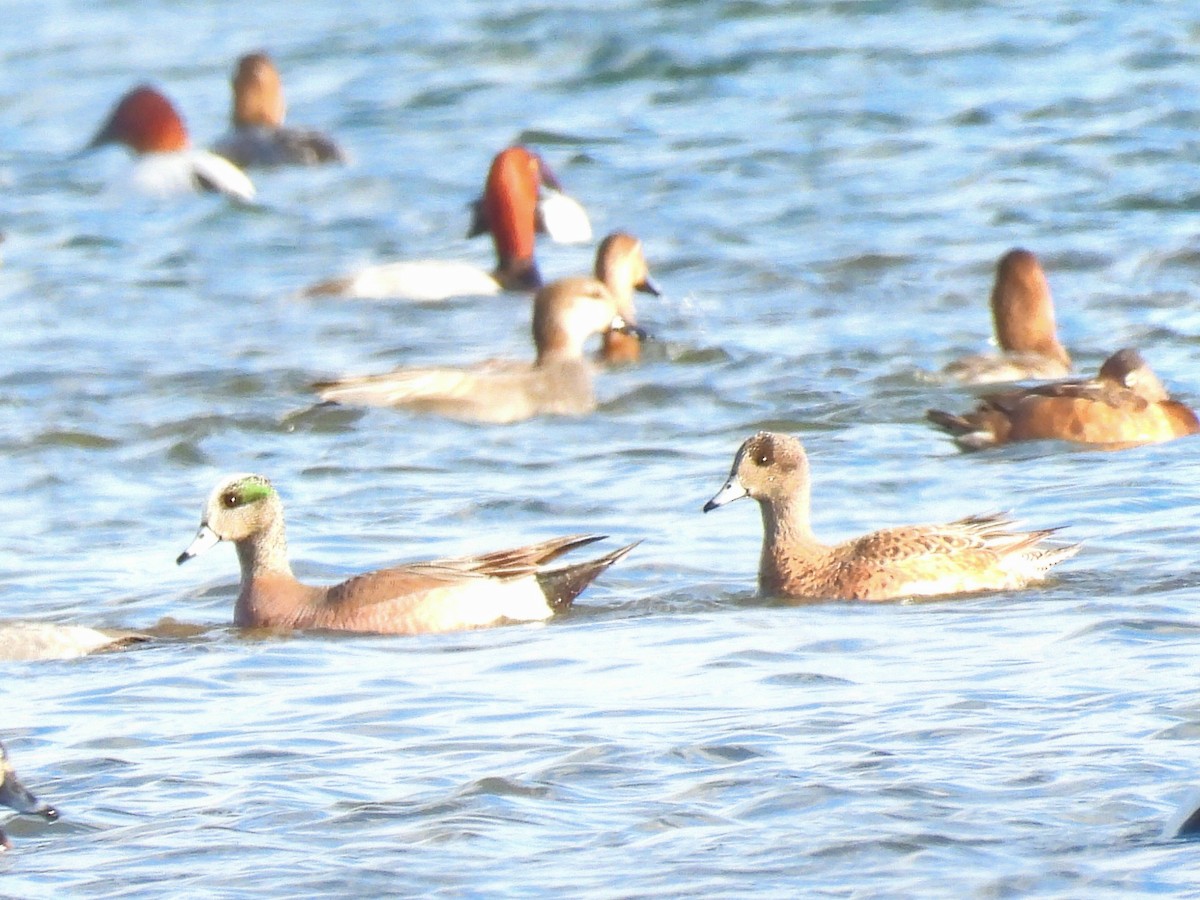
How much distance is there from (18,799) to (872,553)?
3.62 metres

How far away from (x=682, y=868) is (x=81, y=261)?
12977 mm

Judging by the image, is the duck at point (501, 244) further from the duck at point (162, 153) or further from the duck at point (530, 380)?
the duck at point (162, 153)

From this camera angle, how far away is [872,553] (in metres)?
9.29

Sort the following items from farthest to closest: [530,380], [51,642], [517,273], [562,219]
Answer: [562,219] → [517,273] → [530,380] → [51,642]

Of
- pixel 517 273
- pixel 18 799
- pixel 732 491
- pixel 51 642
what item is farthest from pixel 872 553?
pixel 517 273

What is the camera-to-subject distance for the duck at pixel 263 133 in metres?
20.9

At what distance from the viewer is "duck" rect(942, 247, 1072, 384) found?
13.0 meters

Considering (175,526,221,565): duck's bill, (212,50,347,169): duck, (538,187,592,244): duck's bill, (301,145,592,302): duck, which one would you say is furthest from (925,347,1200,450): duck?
(212,50,347,169): duck

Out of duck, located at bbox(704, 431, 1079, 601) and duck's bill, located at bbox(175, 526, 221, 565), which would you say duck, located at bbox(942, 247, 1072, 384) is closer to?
duck, located at bbox(704, 431, 1079, 601)

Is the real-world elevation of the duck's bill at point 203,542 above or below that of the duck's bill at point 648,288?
below

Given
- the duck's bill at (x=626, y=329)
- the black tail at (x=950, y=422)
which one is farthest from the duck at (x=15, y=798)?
the duck's bill at (x=626, y=329)

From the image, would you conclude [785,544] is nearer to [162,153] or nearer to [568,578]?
[568,578]

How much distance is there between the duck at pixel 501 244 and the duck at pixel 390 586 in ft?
22.9

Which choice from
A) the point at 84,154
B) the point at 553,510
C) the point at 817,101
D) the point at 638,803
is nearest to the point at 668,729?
the point at 638,803
